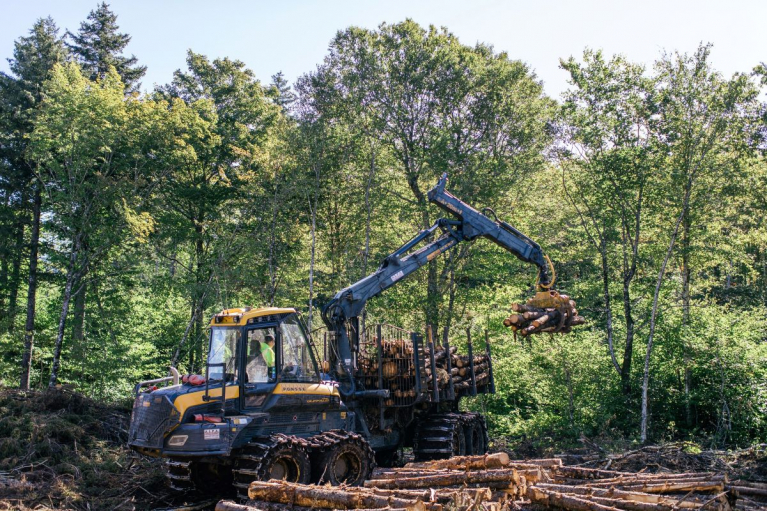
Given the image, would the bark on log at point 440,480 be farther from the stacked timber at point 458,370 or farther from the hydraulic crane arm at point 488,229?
the hydraulic crane arm at point 488,229

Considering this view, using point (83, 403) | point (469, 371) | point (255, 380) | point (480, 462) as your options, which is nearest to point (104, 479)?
point (255, 380)

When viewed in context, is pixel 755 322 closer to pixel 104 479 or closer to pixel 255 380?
pixel 255 380

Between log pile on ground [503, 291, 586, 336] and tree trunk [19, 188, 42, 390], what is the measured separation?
1726 cm

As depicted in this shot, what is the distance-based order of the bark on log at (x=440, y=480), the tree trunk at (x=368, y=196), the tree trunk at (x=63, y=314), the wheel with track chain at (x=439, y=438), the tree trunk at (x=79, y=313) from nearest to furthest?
1. the bark on log at (x=440, y=480)
2. the wheel with track chain at (x=439, y=438)
3. the tree trunk at (x=63, y=314)
4. the tree trunk at (x=79, y=313)
5. the tree trunk at (x=368, y=196)

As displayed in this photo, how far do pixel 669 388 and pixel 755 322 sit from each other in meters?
3.24

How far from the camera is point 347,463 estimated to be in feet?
34.0

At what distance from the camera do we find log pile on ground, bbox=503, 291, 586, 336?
11.6 m

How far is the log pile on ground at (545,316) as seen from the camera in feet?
38.1

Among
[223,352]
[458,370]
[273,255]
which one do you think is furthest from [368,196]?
[223,352]

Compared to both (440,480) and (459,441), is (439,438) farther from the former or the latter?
(440,480)

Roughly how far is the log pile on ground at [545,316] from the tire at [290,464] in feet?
14.6

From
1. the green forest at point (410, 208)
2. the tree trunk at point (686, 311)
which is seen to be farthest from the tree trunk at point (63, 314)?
the tree trunk at point (686, 311)

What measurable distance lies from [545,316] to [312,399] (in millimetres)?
4506

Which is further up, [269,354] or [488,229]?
[488,229]
